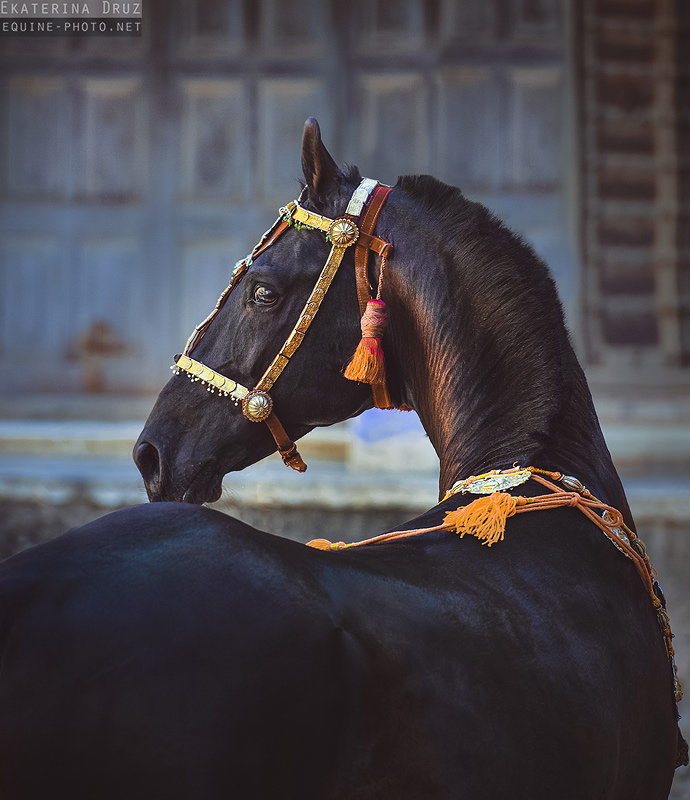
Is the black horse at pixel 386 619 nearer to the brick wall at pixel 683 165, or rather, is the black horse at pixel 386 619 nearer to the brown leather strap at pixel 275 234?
the brown leather strap at pixel 275 234

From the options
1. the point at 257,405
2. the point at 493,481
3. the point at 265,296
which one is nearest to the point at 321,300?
the point at 265,296

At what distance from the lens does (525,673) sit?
3.71 ft

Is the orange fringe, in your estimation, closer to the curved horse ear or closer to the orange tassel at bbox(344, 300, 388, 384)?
the orange tassel at bbox(344, 300, 388, 384)

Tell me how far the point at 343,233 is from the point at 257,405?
33 cm

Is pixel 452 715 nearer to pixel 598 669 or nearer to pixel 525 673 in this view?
pixel 525 673

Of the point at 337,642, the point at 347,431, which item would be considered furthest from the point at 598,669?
the point at 347,431

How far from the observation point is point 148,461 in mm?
1782

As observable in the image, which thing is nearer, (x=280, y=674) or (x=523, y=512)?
(x=280, y=674)

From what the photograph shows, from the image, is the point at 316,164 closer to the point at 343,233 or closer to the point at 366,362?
the point at 343,233

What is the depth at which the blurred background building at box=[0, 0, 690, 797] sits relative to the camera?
15.1 feet

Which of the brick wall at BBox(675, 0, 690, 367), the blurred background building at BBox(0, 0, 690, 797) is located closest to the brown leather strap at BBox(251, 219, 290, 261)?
the blurred background building at BBox(0, 0, 690, 797)

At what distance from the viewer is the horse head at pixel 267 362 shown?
65.4 inches

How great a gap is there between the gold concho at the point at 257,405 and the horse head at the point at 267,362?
0.5 inches

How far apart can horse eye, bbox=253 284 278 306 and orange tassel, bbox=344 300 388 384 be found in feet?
0.56
